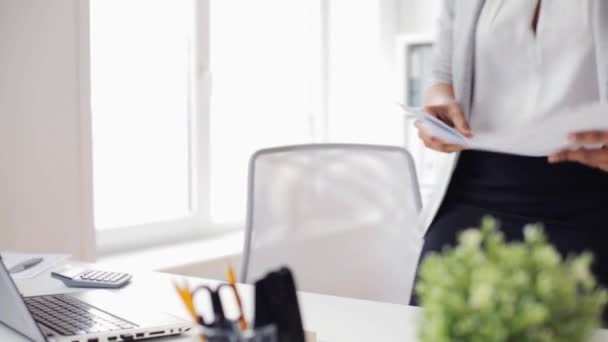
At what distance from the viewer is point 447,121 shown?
56.3 inches

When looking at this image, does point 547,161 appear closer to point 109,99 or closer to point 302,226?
point 302,226

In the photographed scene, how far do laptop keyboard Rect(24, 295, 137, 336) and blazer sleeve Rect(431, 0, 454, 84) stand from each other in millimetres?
924

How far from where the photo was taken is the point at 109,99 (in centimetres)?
258

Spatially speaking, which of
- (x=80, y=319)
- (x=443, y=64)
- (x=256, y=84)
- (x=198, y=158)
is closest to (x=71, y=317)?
(x=80, y=319)

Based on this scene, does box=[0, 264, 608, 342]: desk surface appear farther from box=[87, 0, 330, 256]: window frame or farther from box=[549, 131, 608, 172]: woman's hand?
box=[87, 0, 330, 256]: window frame

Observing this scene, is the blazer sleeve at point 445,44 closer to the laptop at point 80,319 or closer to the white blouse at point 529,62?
the white blouse at point 529,62

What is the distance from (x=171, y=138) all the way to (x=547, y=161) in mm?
1816

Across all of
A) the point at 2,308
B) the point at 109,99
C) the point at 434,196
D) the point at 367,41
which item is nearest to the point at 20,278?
the point at 2,308

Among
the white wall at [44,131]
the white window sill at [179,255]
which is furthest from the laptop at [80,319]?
the white window sill at [179,255]

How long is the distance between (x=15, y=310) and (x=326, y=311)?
18.2 inches

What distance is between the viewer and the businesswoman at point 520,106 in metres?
1.32

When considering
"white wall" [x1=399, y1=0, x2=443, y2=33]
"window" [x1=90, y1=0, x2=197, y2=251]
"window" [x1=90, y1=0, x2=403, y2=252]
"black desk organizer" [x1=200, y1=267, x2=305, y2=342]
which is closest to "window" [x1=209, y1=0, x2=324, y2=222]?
"window" [x1=90, y1=0, x2=403, y2=252]

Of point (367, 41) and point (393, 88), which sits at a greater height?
point (367, 41)

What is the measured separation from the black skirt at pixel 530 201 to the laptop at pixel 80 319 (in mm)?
652
